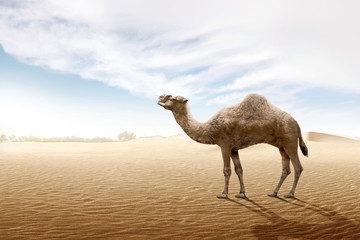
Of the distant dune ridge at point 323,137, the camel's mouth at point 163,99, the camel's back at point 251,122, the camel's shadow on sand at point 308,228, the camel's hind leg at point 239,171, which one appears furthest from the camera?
the distant dune ridge at point 323,137

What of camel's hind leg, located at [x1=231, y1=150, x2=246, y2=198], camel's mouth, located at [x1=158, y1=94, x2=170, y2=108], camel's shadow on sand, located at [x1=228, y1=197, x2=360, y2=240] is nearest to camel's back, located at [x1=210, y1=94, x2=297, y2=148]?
camel's hind leg, located at [x1=231, y1=150, x2=246, y2=198]

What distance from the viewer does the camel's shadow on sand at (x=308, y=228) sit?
5270 mm

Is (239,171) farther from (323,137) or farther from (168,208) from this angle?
(323,137)

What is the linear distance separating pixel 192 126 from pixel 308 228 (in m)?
3.59

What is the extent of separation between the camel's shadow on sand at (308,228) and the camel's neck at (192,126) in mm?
2086

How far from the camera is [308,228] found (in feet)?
18.6

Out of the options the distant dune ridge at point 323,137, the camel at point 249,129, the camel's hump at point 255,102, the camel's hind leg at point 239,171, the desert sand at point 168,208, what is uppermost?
the distant dune ridge at point 323,137

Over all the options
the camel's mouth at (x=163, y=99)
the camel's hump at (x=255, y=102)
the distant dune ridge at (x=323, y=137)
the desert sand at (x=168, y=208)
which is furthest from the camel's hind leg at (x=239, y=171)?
the distant dune ridge at (x=323, y=137)

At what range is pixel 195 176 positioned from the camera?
12.0 meters

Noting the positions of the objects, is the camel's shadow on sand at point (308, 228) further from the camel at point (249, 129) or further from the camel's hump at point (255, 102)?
the camel's hump at point (255, 102)

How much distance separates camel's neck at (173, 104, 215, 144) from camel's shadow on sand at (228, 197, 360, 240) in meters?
2.09

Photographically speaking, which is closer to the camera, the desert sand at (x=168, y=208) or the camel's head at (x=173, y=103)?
the desert sand at (x=168, y=208)

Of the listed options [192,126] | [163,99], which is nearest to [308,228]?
[192,126]

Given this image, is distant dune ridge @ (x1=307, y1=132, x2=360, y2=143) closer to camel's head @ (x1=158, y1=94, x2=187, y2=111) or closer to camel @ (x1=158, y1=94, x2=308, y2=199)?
camel @ (x1=158, y1=94, x2=308, y2=199)
